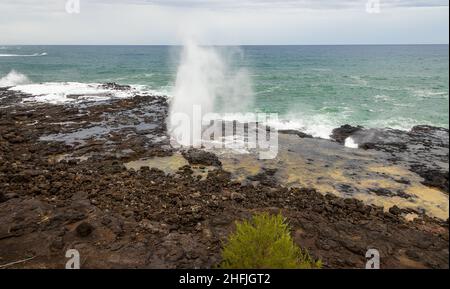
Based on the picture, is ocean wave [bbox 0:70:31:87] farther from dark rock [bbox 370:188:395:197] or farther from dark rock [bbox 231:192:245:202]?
dark rock [bbox 370:188:395:197]

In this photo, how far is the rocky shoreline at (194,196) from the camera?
395 inches

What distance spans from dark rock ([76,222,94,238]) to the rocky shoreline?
1.2 inches

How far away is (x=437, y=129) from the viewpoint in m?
26.2

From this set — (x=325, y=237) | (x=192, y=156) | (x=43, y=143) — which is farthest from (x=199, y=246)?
(x=43, y=143)

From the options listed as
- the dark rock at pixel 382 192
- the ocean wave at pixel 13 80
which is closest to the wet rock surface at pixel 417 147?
the dark rock at pixel 382 192

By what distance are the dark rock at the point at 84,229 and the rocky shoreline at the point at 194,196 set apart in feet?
0.10

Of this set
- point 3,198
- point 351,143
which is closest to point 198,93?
point 351,143

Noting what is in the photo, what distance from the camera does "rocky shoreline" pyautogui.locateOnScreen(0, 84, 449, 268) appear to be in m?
10.0

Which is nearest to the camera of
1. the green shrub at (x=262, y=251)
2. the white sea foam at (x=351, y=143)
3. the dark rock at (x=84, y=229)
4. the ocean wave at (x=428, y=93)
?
the green shrub at (x=262, y=251)

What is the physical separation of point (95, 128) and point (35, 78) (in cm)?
4133

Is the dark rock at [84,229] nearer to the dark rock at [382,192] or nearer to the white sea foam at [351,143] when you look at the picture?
the dark rock at [382,192]
